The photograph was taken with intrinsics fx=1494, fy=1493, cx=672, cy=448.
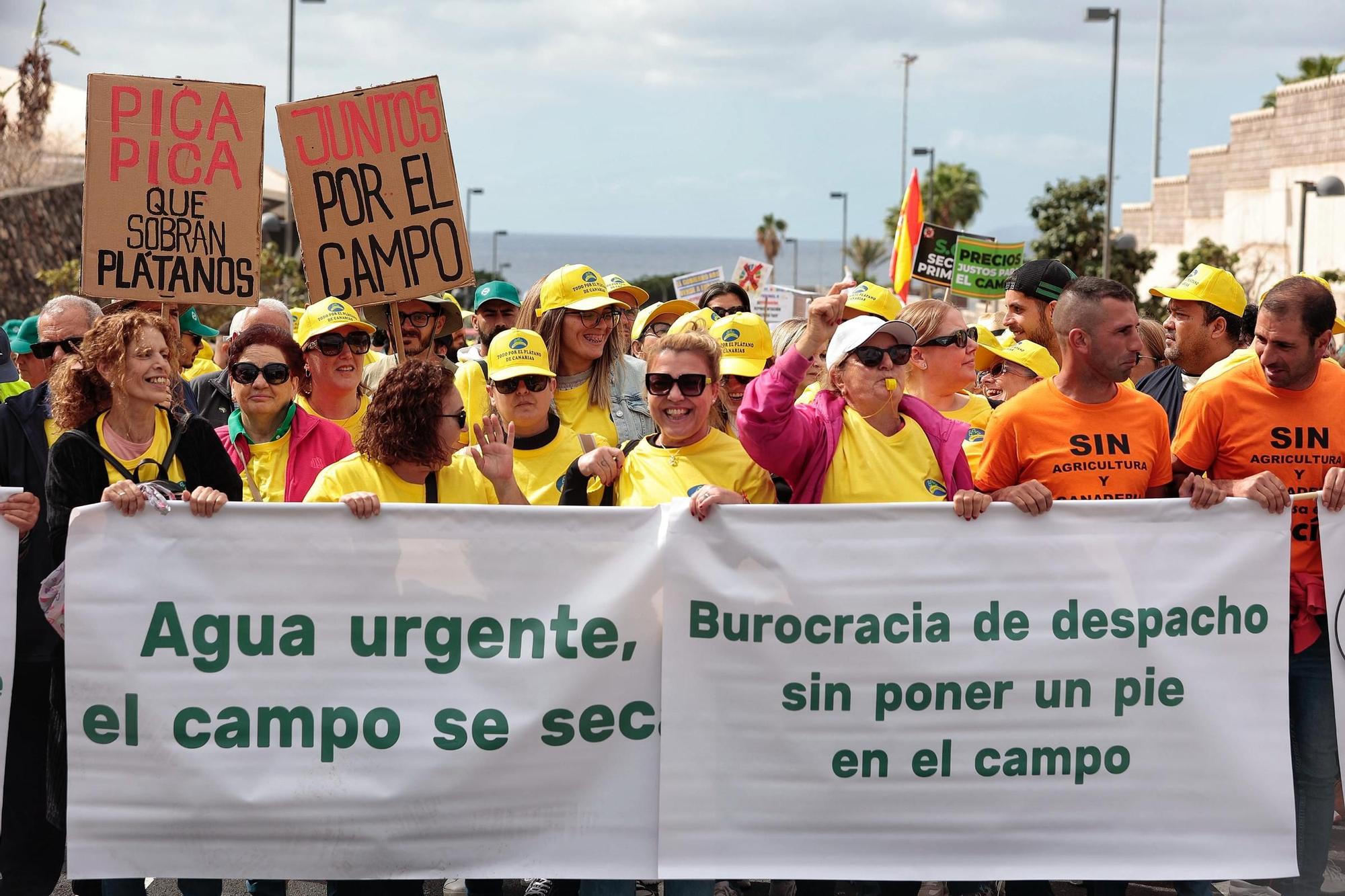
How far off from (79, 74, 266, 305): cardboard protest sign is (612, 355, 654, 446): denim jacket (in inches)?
60.0

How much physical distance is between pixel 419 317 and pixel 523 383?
6.96ft

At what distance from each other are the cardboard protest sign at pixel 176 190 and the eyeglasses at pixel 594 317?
134 centimetres

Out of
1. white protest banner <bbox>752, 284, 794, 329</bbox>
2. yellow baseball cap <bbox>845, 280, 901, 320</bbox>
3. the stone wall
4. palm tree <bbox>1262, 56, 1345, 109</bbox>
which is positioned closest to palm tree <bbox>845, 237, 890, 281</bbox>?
palm tree <bbox>1262, 56, 1345, 109</bbox>

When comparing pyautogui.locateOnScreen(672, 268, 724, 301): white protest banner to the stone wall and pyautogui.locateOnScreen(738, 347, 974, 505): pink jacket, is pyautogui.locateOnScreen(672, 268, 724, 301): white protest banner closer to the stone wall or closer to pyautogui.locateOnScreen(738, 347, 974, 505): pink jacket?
pyautogui.locateOnScreen(738, 347, 974, 505): pink jacket

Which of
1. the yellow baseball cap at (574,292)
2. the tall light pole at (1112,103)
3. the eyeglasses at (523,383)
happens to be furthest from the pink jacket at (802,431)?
the tall light pole at (1112,103)

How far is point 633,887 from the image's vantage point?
4414mm

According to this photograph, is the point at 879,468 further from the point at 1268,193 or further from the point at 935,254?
the point at 1268,193

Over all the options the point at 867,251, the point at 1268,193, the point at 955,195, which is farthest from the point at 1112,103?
the point at 867,251

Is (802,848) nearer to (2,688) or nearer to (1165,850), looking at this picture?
(1165,850)

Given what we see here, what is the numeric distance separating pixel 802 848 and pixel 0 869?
94.1 inches

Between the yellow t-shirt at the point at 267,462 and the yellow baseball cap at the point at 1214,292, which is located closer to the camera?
the yellow t-shirt at the point at 267,462

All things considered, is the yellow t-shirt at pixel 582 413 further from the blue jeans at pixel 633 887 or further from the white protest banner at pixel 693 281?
the white protest banner at pixel 693 281

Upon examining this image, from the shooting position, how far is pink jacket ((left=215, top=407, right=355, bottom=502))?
5.17 meters

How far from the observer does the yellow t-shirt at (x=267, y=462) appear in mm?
5223
